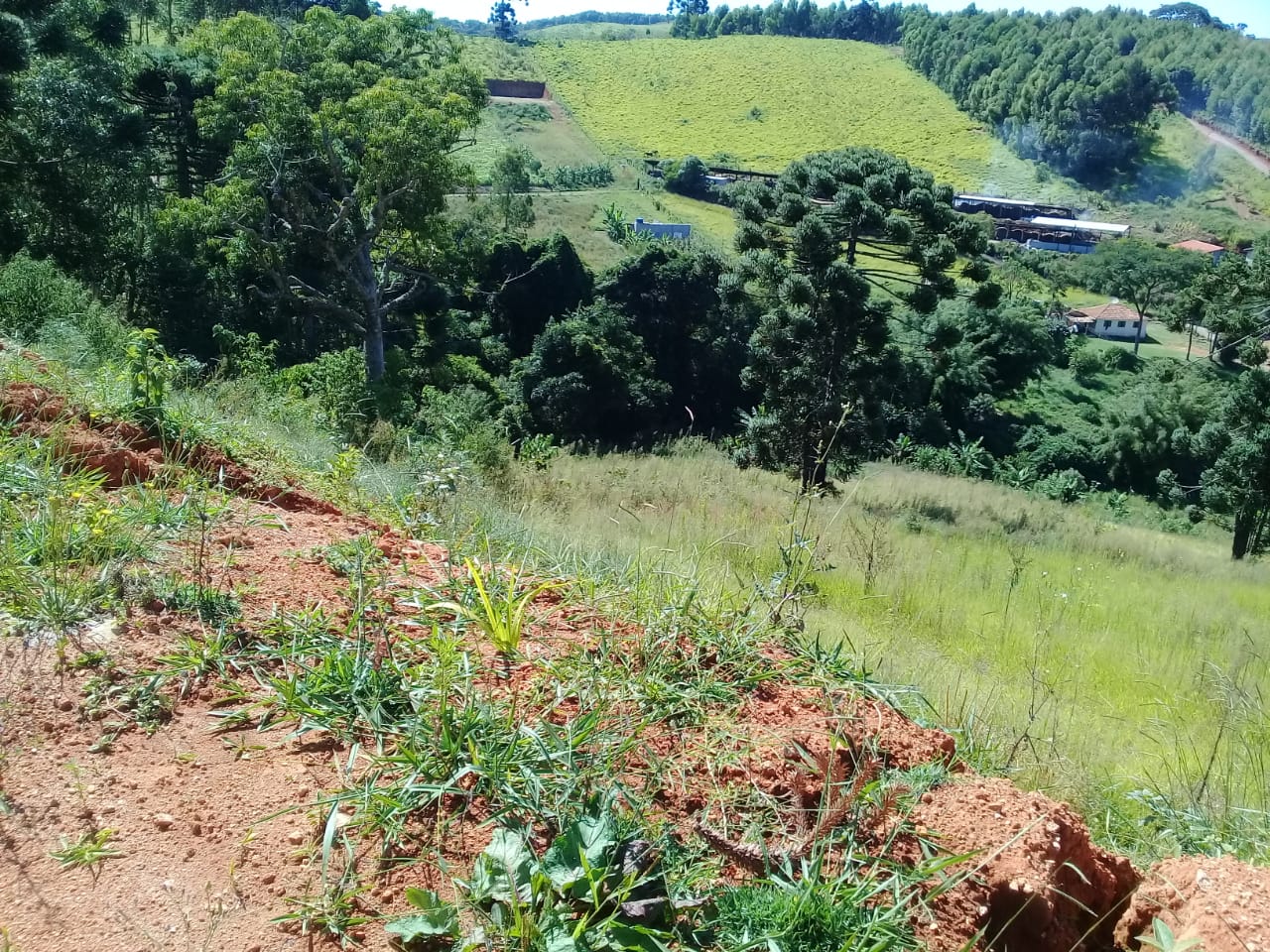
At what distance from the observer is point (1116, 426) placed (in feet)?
123

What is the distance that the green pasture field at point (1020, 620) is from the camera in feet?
11.7

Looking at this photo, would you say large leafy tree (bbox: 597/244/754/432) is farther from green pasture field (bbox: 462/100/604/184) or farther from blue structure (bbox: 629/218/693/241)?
green pasture field (bbox: 462/100/604/184)

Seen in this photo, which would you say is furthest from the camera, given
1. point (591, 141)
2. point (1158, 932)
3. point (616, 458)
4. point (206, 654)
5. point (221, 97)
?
point (591, 141)

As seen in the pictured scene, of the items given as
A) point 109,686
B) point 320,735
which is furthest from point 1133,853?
point 109,686

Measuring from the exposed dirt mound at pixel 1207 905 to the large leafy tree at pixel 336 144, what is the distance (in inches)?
724

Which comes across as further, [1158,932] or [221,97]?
[221,97]

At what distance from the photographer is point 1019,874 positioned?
83.0 inches

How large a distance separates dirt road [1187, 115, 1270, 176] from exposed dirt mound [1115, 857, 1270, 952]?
102 m

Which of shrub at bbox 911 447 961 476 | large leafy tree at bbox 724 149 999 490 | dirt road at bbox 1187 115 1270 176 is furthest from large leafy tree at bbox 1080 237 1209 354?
large leafy tree at bbox 724 149 999 490

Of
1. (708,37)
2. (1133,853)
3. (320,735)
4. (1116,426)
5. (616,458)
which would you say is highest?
(708,37)

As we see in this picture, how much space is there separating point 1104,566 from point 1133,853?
31.8ft

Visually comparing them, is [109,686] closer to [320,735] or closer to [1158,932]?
[320,735]

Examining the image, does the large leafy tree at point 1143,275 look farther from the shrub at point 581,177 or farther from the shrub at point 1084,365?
the shrub at point 581,177

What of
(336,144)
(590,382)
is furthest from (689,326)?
(336,144)
